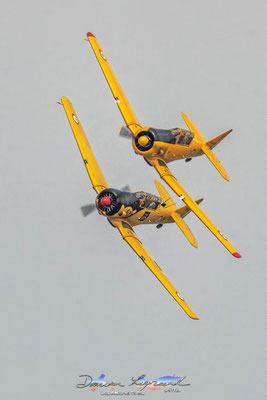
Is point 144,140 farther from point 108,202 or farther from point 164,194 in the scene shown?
point 108,202

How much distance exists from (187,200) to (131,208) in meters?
3.08

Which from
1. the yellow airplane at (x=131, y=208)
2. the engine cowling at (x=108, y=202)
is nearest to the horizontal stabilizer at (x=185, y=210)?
the yellow airplane at (x=131, y=208)

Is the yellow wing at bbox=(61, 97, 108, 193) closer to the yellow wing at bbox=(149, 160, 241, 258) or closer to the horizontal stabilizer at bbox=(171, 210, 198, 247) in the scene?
the yellow wing at bbox=(149, 160, 241, 258)

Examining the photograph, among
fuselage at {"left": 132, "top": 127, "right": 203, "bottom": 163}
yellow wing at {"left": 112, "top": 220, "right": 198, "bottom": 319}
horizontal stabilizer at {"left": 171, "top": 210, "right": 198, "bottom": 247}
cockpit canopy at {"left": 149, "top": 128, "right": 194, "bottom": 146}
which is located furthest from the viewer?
cockpit canopy at {"left": 149, "top": 128, "right": 194, "bottom": 146}

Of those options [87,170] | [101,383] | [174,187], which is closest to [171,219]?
[174,187]

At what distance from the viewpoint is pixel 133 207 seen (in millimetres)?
50156

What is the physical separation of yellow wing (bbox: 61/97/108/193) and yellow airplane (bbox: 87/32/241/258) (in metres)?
1.99

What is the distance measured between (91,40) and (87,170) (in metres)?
8.99

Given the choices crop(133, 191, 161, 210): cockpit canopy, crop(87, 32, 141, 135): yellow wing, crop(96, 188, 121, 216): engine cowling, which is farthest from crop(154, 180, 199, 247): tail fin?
crop(96, 188, 121, 216): engine cowling

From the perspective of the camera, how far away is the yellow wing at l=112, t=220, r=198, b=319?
47.3 metres

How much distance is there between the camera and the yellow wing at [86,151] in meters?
51.3

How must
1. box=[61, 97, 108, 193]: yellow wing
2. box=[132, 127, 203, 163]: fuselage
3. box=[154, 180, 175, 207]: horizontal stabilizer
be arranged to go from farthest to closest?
1. box=[132, 127, 203, 163]: fuselage
2. box=[154, 180, 175, 207]: horizontal stabilizer
3. box=[61, 97, 108, 193]: yellow wing

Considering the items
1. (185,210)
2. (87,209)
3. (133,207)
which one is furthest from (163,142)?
(87,209)

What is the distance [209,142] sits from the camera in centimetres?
5625
